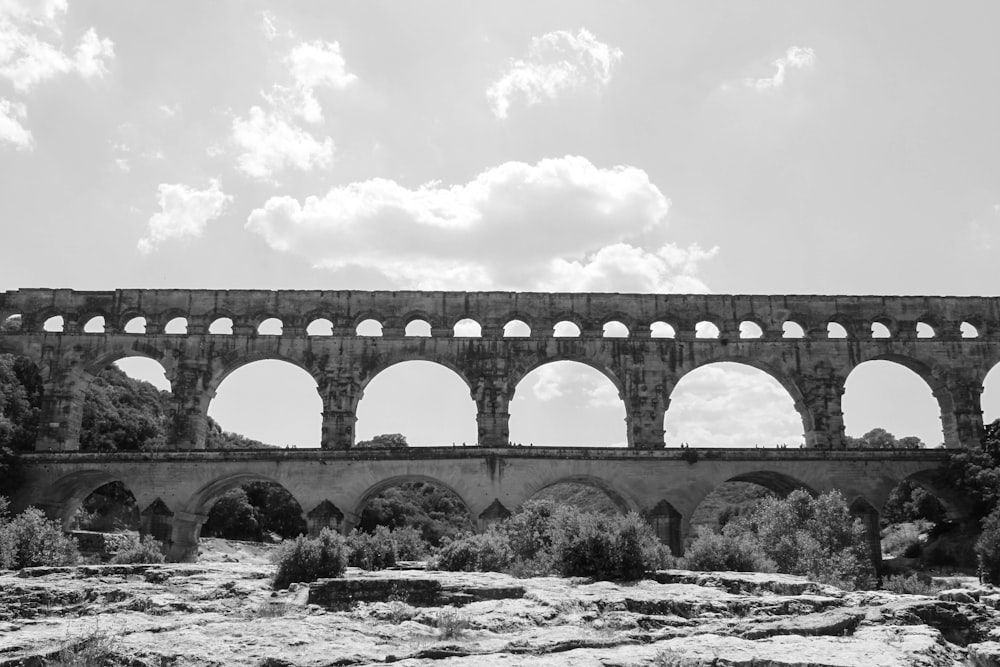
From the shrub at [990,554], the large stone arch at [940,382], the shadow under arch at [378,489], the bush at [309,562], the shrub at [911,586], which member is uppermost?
the large stone arch at [940,382]

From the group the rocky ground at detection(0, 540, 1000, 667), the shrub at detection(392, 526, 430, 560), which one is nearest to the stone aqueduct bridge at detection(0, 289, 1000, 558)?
the shrub at detection(392, 526, 430, 560)

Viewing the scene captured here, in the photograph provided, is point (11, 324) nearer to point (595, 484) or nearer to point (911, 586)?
point (595, 484)

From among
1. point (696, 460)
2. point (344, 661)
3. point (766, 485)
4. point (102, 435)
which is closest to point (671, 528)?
point (696, 460)

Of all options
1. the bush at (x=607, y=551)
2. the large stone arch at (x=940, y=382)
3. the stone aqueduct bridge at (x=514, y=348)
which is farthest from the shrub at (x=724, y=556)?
the large stone arch at (x=940, y=382)

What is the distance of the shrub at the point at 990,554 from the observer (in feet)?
96.8

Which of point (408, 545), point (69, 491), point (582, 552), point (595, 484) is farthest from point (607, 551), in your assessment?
point (69, 491)

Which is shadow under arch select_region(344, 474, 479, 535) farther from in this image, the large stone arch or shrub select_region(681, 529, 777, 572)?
the large stone arch

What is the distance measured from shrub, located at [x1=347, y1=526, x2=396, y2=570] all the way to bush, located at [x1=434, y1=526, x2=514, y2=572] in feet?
7.07

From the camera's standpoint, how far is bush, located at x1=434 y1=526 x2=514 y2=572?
22.1 m

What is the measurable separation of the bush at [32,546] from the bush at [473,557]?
11.5m

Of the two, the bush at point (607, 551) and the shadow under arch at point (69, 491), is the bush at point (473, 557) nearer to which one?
the bush at point (607, 551)

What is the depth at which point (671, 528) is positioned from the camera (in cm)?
3566

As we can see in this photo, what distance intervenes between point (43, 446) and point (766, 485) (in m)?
34.6

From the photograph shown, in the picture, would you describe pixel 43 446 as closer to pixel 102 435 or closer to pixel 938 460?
pixel 102 435
